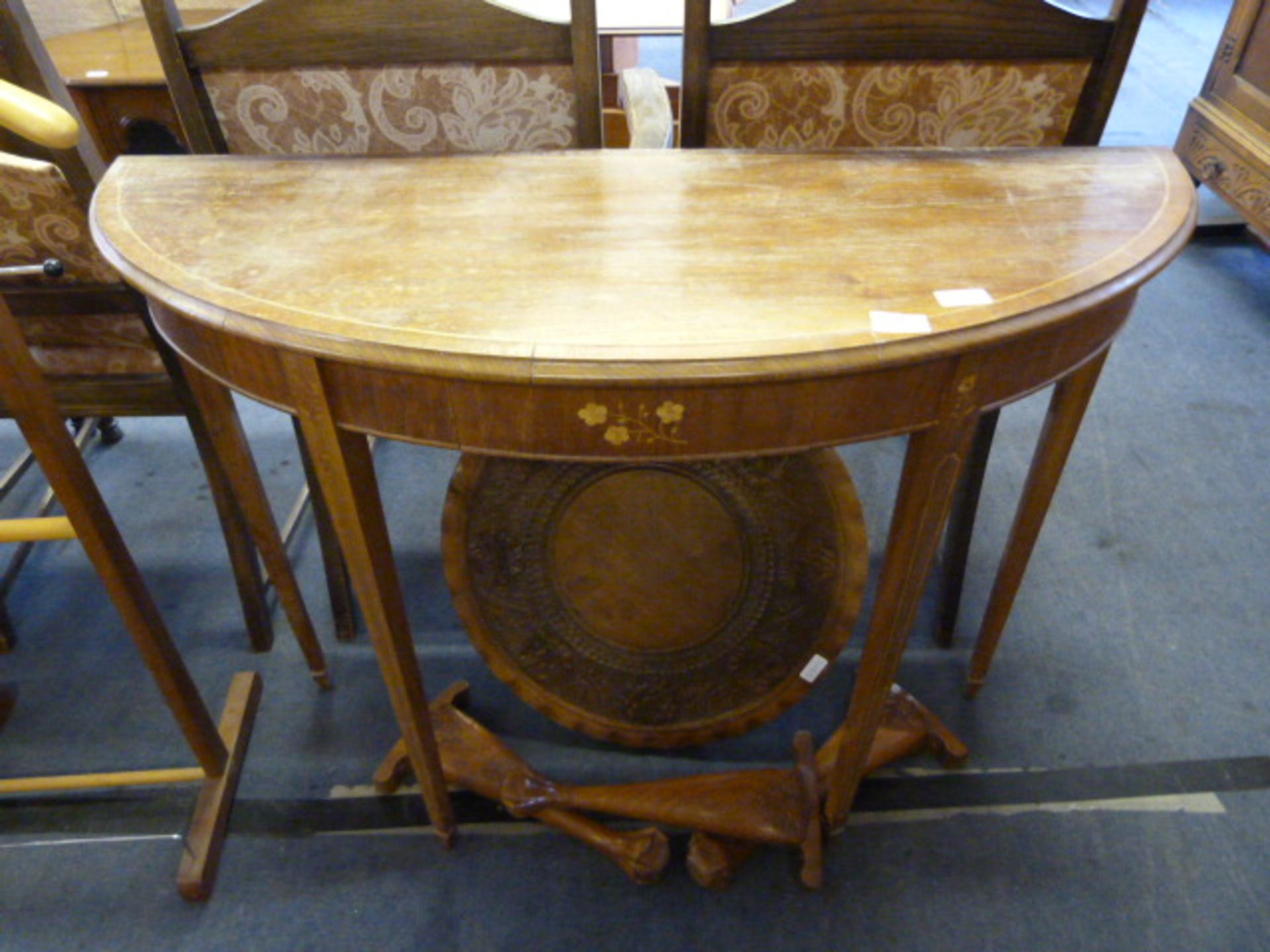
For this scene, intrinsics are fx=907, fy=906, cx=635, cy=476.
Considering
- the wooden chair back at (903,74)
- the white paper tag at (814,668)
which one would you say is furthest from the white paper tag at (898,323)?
the white paper tag at (814,668)

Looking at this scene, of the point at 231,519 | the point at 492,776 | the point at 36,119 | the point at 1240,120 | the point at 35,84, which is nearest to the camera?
the point at 36,119

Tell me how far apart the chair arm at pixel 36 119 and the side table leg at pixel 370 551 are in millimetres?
246

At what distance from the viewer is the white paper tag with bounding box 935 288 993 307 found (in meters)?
0.79

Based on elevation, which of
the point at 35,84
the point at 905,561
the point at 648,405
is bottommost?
the point at 905,561

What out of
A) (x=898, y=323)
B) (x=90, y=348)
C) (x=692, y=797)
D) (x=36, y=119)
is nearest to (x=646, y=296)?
(x=898, y=323)

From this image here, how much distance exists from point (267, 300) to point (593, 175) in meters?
0.43

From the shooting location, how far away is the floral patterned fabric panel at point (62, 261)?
3.70 ft

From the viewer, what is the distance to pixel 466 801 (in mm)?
1384

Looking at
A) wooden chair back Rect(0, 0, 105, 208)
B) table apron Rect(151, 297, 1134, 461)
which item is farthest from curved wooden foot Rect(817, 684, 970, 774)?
wooden chair back Rect(0, 0, 105, 208)

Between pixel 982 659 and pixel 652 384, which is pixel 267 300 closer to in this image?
pixel 652 384

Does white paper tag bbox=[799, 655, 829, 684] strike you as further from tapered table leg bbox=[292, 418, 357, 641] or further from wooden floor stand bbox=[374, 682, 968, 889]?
tapered table leg bbox=[292, 418, 357, 641]

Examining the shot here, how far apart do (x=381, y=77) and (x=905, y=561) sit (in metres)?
0.92

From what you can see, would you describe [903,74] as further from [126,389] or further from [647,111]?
[126,389]

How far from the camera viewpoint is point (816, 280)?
0.84 metres
